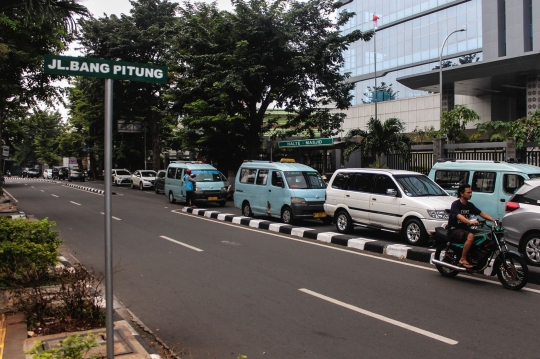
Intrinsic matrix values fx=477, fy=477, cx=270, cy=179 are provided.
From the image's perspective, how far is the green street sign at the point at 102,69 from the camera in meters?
3.93

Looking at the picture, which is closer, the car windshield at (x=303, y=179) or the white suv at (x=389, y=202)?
the white suv at (x=389, y=202)

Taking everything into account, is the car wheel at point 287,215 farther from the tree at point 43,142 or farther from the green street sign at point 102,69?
the tree at point 43,142

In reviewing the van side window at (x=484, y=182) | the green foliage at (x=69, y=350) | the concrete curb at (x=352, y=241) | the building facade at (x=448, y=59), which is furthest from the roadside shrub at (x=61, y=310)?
the building facade at (x=448, y=59)

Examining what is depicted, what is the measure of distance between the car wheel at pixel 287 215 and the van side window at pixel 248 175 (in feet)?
6.33

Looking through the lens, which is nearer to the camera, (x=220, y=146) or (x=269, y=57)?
(x=269, y=57)

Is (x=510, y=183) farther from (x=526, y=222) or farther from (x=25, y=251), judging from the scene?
(x=25, y=251)

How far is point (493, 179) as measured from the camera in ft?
38.1

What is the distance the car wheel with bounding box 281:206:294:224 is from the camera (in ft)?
48.1

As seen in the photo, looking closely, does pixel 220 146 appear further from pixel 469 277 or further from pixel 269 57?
pixel 469 277

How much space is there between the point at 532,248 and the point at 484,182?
133 inches

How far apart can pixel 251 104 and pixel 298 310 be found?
19.4 m

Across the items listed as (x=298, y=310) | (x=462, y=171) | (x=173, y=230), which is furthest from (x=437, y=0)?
(x=298, y=310)

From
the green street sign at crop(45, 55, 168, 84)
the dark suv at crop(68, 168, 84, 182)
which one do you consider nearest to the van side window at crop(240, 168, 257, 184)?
the green street sign at crop(45, 55, 168, 84)

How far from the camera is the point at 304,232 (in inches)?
495
